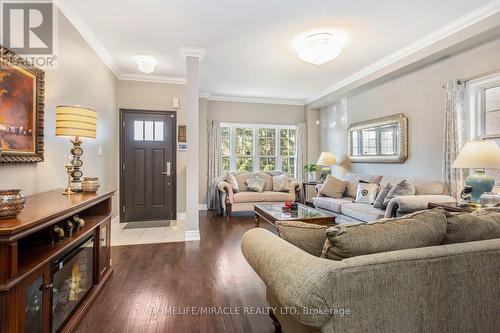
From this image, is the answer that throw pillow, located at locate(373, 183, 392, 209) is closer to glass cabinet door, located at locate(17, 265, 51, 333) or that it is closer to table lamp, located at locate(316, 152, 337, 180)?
table lamp, located at locate(316, 152, 337, 180)

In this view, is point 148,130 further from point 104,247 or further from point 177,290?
point 177,290

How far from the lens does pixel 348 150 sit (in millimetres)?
5648

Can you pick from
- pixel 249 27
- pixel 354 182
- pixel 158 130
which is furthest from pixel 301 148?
pixel 249 27

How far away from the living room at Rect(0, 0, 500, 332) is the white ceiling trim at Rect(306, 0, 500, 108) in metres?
0.02

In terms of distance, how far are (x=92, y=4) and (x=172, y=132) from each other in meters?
2.57

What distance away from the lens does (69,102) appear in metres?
2.83

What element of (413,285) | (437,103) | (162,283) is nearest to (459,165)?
(437,103)

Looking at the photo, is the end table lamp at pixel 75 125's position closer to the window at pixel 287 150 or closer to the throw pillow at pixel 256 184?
the throw pillow at pixel 256 184

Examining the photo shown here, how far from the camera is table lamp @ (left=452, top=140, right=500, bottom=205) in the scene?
2.46 meters

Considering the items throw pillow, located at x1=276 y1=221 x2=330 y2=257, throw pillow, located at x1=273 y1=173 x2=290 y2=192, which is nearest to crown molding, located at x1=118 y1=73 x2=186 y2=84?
throw pillow, located at x1=273 y1=173 x2=290 y2=192

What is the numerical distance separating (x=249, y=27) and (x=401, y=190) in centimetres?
274

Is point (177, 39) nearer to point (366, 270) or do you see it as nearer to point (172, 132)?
point (172, 132)

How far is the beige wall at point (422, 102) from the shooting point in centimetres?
323

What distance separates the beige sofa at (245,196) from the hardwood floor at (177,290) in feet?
5.19
